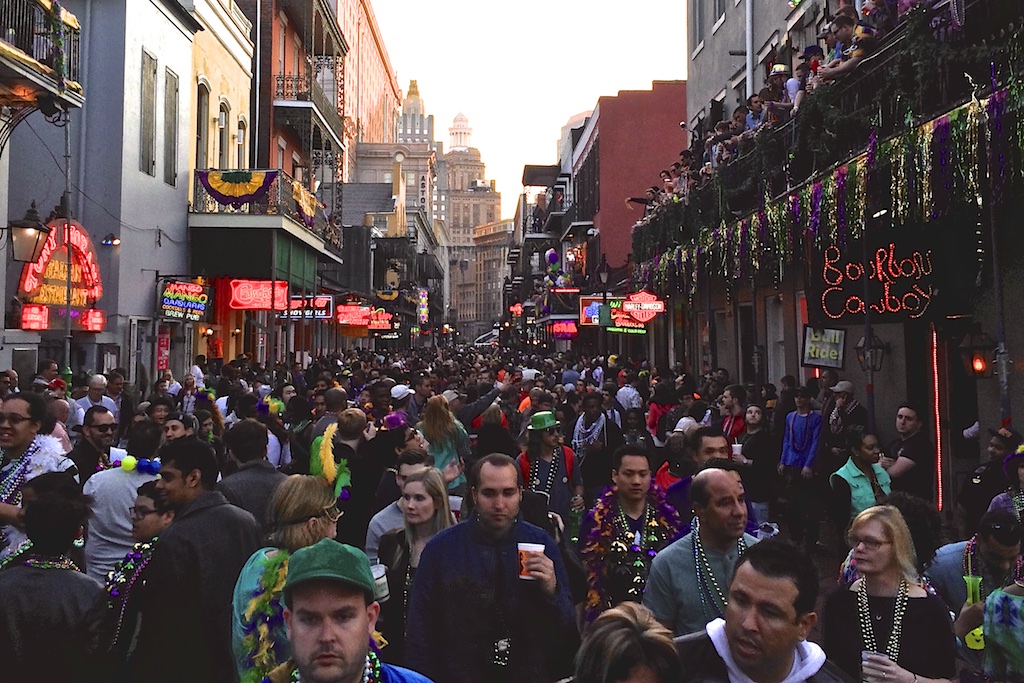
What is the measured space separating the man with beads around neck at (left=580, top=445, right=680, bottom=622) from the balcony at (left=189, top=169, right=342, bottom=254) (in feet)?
58.6

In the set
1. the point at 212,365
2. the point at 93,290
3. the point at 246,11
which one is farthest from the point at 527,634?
the point at 246,11

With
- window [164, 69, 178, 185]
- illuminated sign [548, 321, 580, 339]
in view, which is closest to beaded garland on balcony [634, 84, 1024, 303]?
window [164, 69, 178, 185]

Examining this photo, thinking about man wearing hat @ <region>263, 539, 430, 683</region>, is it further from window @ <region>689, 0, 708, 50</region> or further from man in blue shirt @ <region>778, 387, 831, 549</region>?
window @ <region>689, 0, 708, 50</region>

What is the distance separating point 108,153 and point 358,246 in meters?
27.3

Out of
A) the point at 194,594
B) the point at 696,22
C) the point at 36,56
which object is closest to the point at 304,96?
the point at 696,22

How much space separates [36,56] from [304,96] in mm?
17340

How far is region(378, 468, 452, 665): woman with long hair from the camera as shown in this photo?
15.9 feet

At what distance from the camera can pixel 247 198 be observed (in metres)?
22.0

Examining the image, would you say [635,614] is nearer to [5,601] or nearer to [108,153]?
[5,601]

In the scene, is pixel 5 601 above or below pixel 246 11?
below

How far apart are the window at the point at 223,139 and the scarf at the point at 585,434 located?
17864 millimetres

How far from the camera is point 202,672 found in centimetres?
426

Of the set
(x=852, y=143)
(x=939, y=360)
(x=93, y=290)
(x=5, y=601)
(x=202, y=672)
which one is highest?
(x=852, y=143)

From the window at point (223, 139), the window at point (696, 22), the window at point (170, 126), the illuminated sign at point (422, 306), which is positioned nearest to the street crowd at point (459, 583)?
the window at point (170, 126)
